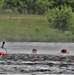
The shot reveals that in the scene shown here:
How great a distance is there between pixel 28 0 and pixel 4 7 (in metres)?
5.77

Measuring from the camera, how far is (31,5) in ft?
269

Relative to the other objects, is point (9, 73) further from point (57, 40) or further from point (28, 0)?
point (28, 0)

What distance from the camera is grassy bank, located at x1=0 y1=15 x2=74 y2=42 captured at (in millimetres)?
59469

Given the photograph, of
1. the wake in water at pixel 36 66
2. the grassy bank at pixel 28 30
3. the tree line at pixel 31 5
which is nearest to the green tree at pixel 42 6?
the tree line at pixel 31 5

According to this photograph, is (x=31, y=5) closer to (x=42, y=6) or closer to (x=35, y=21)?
(x=42, y=6)

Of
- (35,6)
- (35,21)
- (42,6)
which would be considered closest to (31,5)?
(35,6)

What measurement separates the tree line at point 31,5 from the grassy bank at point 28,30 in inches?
154

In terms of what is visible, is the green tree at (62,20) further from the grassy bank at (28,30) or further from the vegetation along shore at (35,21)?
the grassy bank at (28,30)

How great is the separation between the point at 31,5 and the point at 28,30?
16.2 metres

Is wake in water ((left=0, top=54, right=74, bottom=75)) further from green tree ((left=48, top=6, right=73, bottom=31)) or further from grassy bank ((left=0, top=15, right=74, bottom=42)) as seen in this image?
green tree ((left=48, top=6, right=73, bottom=31))

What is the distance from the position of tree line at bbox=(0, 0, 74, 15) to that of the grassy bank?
12.8ft

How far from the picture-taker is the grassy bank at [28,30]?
5947cm

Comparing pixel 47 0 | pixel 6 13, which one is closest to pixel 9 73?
pixel 6 13

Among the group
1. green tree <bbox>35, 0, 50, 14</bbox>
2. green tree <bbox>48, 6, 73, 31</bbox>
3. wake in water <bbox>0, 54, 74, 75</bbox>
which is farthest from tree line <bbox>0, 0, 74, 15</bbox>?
wake in water <bbox>0, 54, 74, 75</bbox>
